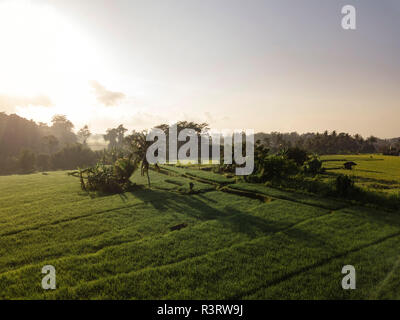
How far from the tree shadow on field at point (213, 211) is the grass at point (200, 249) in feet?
0.25

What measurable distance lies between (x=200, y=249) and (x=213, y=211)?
6590 mm

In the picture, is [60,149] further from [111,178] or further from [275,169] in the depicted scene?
[275,169]

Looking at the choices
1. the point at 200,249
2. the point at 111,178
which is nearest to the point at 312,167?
the point at 200,249

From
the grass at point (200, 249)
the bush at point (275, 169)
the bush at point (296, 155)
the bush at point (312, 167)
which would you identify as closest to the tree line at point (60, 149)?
the bush at point (296, 155)

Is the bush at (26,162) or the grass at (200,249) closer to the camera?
the grass at (200,249)

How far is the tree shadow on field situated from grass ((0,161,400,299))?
0.08 metres

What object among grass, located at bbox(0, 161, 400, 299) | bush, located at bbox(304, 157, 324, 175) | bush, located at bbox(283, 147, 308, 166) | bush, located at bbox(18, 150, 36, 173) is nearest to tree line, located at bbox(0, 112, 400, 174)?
bush, located at bbox(18, 150, 36, 173)

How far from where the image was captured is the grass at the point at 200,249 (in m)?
8.33

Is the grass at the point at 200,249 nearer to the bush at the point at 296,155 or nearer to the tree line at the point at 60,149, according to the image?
the bush at the point at 296,155

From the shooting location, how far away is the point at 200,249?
1149 centimetres
